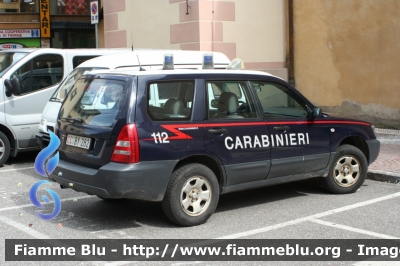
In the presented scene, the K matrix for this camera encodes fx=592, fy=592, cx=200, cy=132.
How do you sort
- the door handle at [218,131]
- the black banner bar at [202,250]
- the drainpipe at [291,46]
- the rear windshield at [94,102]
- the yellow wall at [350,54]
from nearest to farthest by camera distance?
the black banner bar at [202,250] → the rear windshield at [94,102] → the door handle at [218,131] → the yellow wall at [350,54] → the drainpipe at [291,46]

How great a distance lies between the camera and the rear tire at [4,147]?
9.91 m

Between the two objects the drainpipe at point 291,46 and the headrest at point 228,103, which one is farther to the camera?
the drainpipe at point 291,46

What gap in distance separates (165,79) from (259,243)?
6.49ft

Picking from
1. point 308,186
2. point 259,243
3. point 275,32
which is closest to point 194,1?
point 275,32

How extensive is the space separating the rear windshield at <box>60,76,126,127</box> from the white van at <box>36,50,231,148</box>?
6.28ft

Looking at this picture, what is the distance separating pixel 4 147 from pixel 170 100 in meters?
4.73

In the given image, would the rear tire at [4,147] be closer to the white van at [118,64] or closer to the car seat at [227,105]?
the white van at [118,64]

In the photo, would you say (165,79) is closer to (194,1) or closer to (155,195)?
(155,195)

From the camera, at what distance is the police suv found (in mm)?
5953

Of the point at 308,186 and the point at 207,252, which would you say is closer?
the point at 207,252

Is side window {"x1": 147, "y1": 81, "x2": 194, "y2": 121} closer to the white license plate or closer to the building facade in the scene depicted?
the white license plate

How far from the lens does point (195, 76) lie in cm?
653

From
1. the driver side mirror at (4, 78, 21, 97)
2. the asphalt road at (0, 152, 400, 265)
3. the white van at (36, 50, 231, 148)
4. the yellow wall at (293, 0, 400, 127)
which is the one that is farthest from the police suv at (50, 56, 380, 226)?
the yellow wall at (293, 0, 400, 127)

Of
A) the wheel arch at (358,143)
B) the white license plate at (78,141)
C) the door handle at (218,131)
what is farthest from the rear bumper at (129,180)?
the wheel arch at (358,143)
